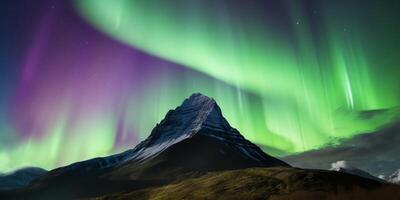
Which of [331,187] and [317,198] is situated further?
[331,187]

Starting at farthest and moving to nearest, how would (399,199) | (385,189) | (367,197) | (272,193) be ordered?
(272,193)
(385,189)
(367,197)
(399,199)

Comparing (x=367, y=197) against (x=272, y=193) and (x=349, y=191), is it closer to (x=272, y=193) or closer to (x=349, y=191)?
(x=349, y=191)

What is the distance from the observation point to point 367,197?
16112 cm

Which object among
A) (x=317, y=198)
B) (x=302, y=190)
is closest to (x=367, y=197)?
(x=317, y=198)

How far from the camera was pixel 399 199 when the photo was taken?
134m

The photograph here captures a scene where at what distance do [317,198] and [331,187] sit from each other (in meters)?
23.7

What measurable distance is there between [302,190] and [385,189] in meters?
35.0

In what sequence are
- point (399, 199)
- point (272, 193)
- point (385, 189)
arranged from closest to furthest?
point (399, 199)
point (385, 189)
point (272, 193)

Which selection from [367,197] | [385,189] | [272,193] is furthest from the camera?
[272,193]

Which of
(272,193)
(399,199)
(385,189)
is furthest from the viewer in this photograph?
(272,193)

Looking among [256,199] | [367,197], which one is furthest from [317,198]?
[256,199]

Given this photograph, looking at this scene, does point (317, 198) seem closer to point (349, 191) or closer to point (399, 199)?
point (349, 191)

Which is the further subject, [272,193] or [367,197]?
[272,193]

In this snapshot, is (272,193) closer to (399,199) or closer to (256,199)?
(256,199)
